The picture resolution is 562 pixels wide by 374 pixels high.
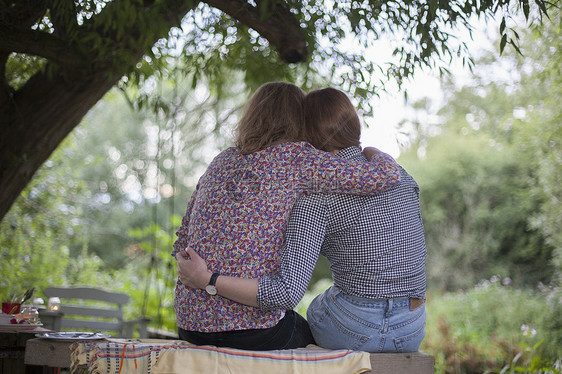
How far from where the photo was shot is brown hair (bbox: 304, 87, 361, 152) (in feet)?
7.02

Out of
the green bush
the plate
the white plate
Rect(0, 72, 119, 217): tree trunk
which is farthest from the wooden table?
the green bush

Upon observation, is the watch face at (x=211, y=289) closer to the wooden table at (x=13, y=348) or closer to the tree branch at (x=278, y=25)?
the wooden table at (x=13, y=348)

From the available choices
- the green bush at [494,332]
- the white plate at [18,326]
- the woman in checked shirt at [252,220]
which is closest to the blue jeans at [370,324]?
the woman in checked shirt at [252,220]

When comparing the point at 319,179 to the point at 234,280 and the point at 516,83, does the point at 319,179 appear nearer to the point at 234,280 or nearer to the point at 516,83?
the point at 234,280

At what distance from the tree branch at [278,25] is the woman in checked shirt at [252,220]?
0.74m

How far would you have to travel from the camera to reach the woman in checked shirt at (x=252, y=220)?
194cm

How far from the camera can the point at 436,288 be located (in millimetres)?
8969

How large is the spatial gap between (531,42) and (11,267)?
6170mm

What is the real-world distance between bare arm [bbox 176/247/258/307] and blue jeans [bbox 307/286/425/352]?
13.1 inches

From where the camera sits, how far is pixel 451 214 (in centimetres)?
943

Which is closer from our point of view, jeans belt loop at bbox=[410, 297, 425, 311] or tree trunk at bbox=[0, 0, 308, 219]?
jeans belt loop at bbox=[410, 297, 425, 311]

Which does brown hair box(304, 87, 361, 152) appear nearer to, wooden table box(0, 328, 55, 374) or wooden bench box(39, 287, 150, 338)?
wooden table box(0, 328, 55, 374)

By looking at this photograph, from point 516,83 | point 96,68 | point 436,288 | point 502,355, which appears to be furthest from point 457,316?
point 516,83

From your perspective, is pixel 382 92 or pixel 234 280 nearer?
pixel 234 280
